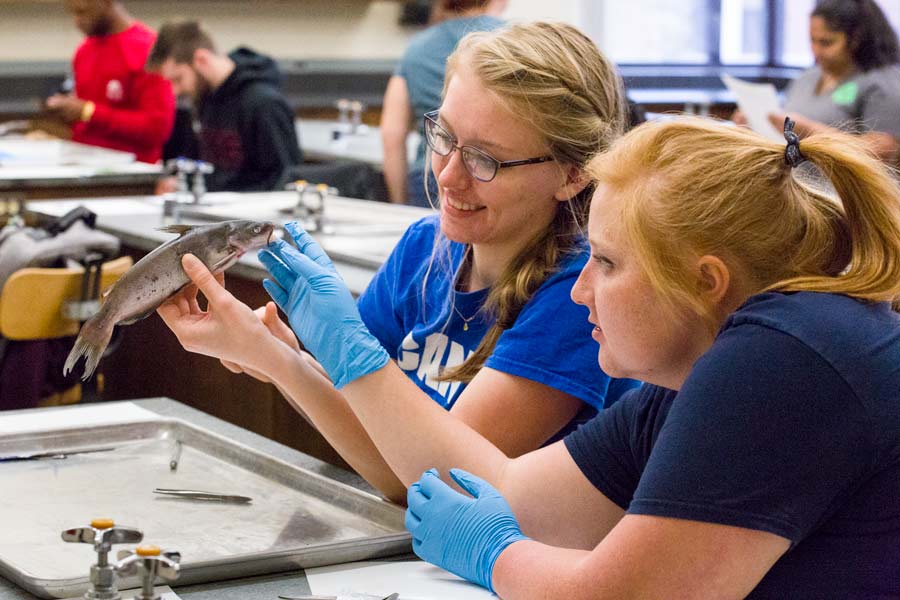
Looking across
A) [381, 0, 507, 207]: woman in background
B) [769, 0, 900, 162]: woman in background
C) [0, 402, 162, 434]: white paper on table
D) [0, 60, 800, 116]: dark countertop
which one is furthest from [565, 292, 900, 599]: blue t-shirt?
[0, 60, 800, 116]: dark countertop

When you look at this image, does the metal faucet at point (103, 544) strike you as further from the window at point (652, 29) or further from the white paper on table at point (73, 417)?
the window at point (652, 29)

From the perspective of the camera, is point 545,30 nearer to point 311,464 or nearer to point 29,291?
point 311,464

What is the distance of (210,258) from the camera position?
1533 millimetres

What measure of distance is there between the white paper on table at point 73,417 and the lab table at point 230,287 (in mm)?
584

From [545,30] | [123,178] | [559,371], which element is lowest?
[123,178]

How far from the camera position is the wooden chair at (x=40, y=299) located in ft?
9.46

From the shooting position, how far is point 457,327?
1735 millimetres

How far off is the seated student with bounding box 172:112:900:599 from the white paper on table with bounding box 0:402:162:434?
61cm

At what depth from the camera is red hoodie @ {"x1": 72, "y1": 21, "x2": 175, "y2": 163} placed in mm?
5527

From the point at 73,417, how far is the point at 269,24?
18.9 ft

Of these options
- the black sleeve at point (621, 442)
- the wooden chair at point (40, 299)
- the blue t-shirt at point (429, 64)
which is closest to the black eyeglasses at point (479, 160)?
the black sleeve at point (621, 442)

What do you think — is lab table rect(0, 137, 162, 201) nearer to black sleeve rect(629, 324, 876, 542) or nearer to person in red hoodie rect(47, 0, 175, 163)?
person in red hoodie rect(47, 0, 175, 163)

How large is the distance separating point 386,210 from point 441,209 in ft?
6.17

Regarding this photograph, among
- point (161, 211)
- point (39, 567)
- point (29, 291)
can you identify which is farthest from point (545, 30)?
point (161, 211)
